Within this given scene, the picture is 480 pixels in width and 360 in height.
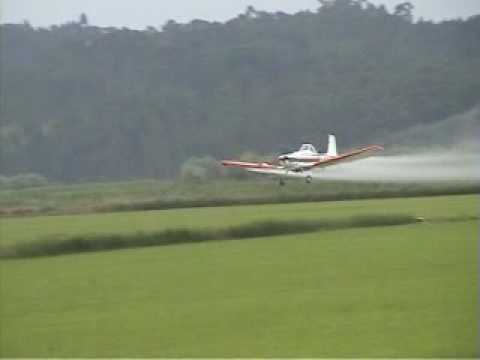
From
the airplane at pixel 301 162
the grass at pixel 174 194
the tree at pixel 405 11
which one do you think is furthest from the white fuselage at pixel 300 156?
the tree at pixel 405 11

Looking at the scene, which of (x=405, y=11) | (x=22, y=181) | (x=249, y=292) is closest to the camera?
(x=249, y=292)

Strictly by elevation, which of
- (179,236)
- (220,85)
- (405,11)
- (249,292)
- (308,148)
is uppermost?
(405,11)

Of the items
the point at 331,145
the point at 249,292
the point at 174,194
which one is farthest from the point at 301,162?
the point at 249,292

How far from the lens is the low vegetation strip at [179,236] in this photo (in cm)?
396

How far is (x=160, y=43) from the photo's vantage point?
4191 mm

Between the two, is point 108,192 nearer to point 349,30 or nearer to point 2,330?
point 2,330

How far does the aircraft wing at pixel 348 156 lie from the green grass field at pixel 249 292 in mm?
259

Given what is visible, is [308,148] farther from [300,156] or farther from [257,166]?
[257,166]

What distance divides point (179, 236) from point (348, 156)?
1.02 m

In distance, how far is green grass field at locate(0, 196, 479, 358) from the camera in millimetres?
3252

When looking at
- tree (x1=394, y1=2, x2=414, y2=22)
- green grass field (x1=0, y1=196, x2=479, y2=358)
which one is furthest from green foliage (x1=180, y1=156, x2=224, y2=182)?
tree (x1=394, y1=2, x2=414, y2=22)

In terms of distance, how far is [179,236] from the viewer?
4.29 metres

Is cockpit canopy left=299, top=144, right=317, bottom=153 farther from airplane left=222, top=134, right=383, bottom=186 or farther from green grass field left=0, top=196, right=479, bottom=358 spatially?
green grass field left=0, top=196, right=479, bottom=358

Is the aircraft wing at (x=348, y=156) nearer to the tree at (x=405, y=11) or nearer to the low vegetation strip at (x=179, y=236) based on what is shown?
the low vegetation strip at (x=179, y=236)
